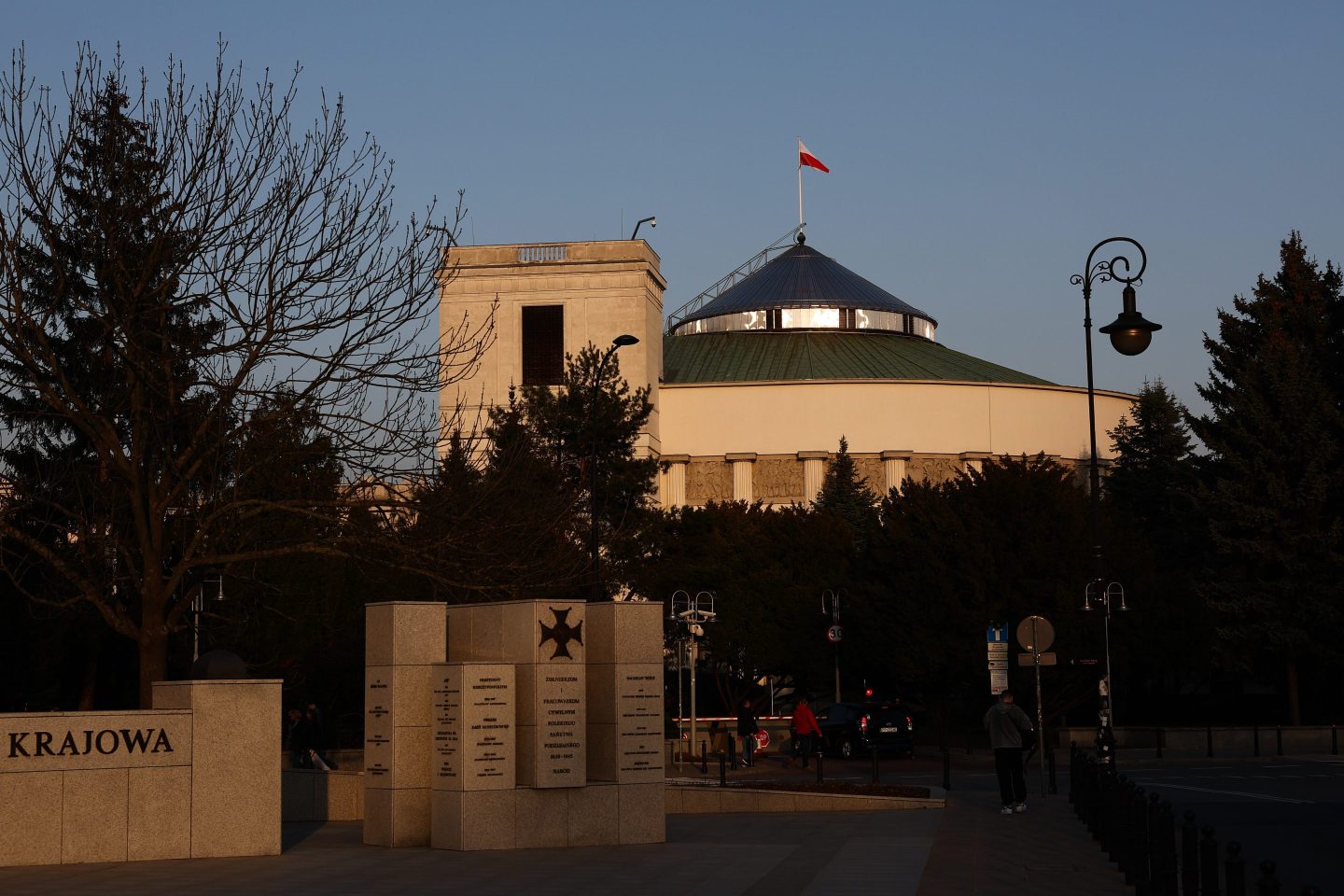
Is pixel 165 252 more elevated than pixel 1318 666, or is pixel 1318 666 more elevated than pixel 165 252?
pixel 165 252

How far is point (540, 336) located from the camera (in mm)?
87375

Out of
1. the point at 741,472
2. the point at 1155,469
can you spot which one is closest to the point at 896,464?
the point at 741,472

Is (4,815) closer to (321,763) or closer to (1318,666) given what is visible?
(321,763)

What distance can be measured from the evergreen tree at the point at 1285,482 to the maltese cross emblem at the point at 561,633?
37403mm

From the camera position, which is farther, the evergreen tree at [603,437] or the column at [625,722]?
the evergreen tree at [603,437]

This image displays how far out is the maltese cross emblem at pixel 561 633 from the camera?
1936cm

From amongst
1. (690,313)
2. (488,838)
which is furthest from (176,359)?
(690,313)

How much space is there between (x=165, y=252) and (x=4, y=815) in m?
7.35

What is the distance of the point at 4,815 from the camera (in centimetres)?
1700

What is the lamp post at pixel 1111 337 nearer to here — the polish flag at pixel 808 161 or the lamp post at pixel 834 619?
the lamp post at pixel 834 619

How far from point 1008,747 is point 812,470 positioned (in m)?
74.4

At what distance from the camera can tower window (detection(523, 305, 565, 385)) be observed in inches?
3438

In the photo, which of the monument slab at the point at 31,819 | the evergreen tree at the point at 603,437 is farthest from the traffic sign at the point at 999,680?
the evergreen tree at the point at 603,437

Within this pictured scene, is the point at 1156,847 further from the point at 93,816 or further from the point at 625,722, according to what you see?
the point at 93,816
